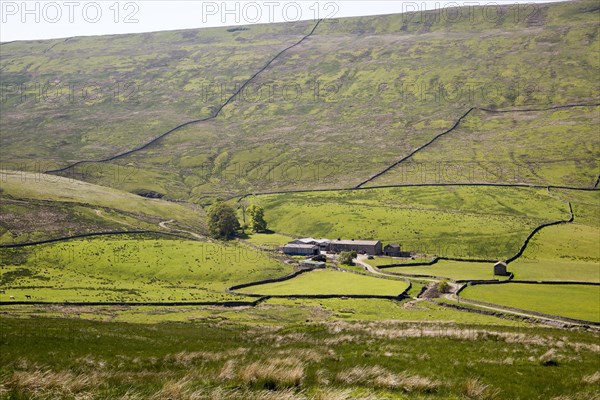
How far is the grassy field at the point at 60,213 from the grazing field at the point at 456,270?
272 feet

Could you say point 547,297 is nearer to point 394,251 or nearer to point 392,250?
point 394,251

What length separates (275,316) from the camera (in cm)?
8619

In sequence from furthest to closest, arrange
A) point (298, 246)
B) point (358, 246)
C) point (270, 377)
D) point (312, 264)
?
point (358, 246) → point (298, 246) → point (312, 264) → point (270, 377)

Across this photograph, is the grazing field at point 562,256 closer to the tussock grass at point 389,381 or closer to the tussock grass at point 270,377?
the tussock grass at point 389,381

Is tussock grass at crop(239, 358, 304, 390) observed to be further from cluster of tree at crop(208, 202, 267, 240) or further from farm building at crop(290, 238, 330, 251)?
cluster of tree at crop(208, 202, 267, 240)

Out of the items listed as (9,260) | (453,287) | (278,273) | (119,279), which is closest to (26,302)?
(119,279)

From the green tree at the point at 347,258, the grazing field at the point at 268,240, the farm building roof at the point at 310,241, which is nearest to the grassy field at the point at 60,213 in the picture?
the grazing field at the point at 268,240

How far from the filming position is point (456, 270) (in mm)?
128875

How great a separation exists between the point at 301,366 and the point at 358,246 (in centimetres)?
13886

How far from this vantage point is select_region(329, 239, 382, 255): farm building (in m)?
156

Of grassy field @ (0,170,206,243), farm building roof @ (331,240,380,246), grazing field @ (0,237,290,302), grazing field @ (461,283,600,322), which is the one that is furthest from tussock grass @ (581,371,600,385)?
grassy field @ (0,170,206,243)

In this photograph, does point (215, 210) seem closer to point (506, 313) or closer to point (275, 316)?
point (275, 316)

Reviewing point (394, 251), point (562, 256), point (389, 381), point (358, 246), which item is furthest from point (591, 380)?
point (358, 246)

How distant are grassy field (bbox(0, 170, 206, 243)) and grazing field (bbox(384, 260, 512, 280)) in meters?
82.8
